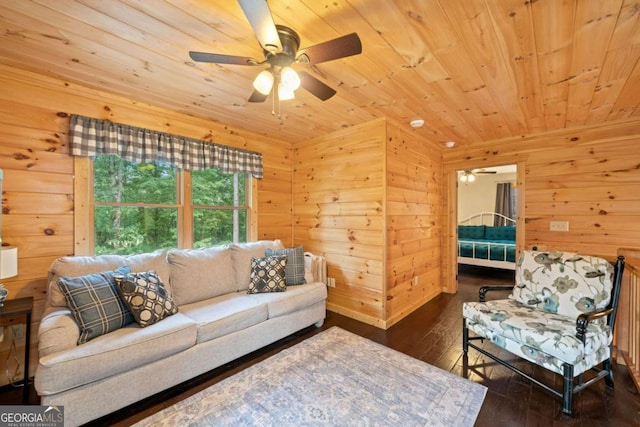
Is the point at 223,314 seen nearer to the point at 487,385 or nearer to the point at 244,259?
the point at 244,259

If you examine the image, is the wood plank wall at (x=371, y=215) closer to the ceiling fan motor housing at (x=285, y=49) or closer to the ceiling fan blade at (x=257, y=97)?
the ceiling fan blade at (x=257, y=97)

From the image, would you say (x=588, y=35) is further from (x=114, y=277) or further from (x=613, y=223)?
(x=114, y=277)

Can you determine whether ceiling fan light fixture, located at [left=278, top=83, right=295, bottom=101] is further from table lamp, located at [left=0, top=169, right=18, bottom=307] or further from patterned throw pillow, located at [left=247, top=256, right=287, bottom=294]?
table lamp, located at [left=0, top=169, right=18, bottom=307]

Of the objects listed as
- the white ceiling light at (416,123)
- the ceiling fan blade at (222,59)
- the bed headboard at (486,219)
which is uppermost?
the white ceiling light at (416,123)

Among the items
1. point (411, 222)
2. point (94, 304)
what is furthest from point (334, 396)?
point (411, 222)

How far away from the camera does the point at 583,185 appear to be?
10.3 feet

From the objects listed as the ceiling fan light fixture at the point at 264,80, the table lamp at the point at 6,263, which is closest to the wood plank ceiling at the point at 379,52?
the ceiling fan light fixture at the point at 264,80

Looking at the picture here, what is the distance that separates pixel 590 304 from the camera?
2.07m

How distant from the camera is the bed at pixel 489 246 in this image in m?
5.21

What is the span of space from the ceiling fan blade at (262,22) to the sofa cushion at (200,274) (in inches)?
84.0

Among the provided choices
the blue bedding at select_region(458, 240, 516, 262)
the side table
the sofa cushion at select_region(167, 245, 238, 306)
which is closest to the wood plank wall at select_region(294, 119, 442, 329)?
the sofa cushion at select_region(167, 245, 238, 306)

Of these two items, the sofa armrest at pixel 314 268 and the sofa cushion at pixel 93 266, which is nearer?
the sofa cushion at pixel 93 266

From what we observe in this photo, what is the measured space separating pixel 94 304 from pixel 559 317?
3.55 m

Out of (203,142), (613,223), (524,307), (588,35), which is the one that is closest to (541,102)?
(588,35)
